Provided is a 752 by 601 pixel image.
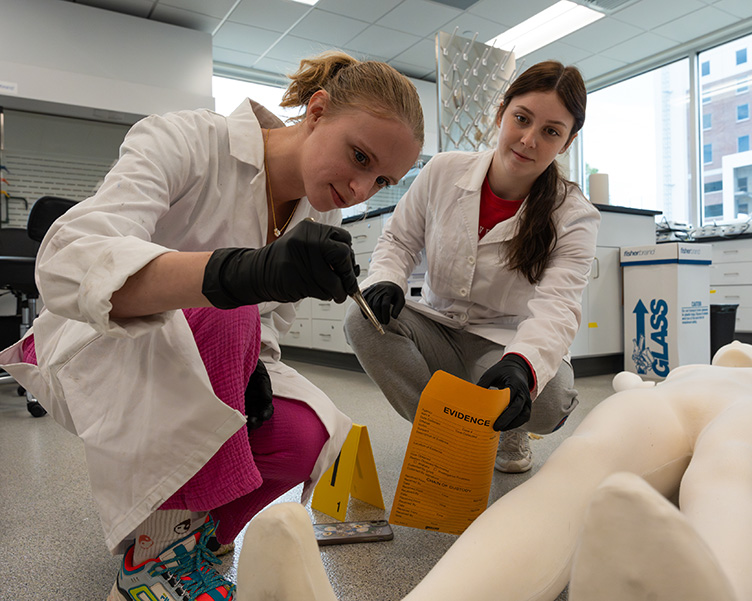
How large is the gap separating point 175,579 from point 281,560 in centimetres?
36

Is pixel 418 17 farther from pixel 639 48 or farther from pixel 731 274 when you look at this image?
pixel 731 274

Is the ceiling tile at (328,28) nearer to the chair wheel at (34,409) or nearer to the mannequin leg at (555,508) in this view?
the chair wheel at (34,409)

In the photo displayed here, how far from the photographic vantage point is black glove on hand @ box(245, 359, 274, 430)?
0.81 meters

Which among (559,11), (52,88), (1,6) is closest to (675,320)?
(559,11)

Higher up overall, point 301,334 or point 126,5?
point 126,5

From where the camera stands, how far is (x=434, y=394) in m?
0.80

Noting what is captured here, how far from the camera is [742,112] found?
4.48 meters

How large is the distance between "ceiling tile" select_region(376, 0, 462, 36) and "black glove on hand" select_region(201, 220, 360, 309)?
422 centimetres

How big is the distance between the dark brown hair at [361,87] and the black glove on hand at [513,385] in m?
0.42

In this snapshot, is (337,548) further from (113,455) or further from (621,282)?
(621,282)

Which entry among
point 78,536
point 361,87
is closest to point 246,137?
point 361,87

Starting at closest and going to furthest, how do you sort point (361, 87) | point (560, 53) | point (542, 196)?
point (361, 87) → point (542, 196) → point (560, 53)

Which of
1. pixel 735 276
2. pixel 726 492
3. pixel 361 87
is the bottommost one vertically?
pixel 726 492

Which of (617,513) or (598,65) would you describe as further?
(598,65)
